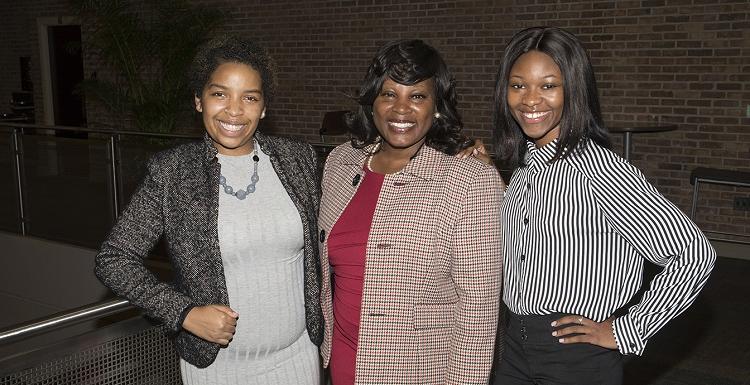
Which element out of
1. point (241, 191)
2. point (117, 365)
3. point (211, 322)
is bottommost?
point (117, 365)

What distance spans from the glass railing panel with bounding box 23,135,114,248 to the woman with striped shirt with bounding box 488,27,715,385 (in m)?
5.62

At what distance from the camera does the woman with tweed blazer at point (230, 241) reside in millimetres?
1791

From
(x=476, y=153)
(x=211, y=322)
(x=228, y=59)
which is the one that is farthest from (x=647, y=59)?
(x=211, y=322)

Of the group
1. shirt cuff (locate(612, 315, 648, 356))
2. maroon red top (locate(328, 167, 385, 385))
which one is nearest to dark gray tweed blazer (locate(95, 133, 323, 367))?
maroon red top (locate(328, 167, 385, 385))

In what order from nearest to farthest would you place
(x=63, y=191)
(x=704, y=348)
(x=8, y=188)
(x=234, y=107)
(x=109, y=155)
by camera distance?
(x=234, y=107) < (x=704, y=348) < (x=109, y=155) < (x=63, y=191) < (x=8, y=188)

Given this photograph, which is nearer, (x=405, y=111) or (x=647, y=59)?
(x=405, y=111)

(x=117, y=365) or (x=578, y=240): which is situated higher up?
(x=578, y=240)

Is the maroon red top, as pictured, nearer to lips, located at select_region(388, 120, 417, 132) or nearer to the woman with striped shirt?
lips, located at select_region(388, 120, 417, 132)

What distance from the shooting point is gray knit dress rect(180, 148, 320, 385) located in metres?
1.88

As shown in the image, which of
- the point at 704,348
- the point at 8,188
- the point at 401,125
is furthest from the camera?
the point at 8,188

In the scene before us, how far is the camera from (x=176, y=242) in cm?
183

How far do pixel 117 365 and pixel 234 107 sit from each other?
2.75 feet

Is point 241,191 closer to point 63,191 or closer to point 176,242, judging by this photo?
point 176,242

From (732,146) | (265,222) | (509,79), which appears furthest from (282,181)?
(732,146)
